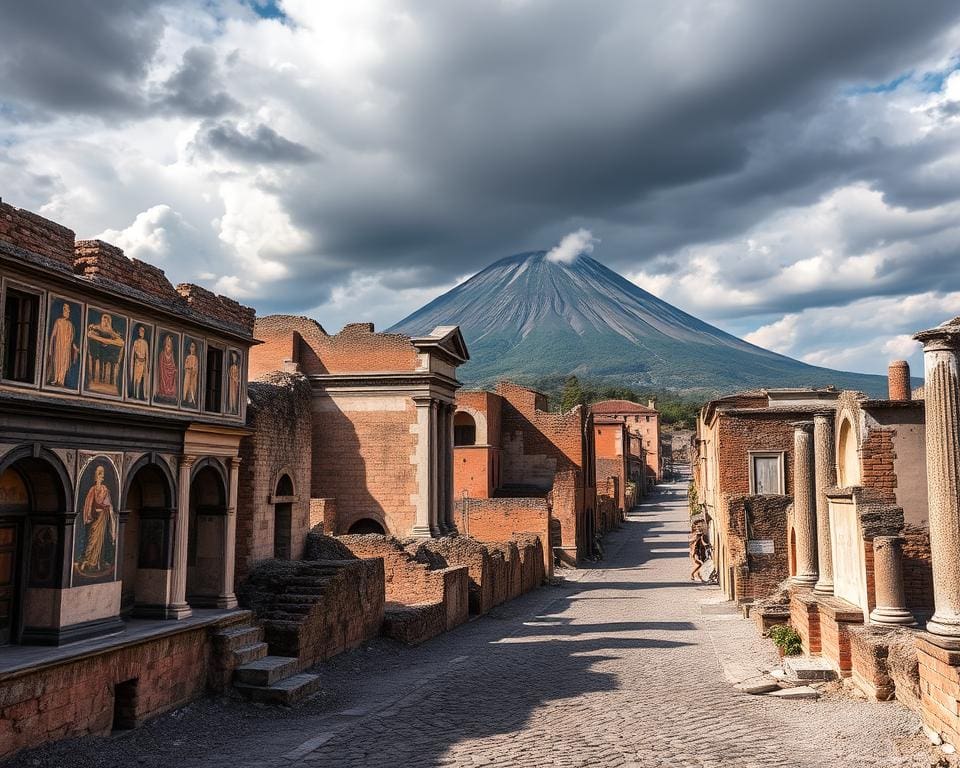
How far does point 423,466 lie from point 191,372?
16049 millimetres

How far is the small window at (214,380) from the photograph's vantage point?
50.9ft

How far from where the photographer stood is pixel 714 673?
1514 cm

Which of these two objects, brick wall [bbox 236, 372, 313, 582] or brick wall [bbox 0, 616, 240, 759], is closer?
brick wall [bbox 0, 616, 240, 759]

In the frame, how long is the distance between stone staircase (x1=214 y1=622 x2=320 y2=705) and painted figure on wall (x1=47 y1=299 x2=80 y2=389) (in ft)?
16.0

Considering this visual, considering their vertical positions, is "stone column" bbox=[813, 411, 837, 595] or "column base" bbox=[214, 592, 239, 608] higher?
"stone column" bbox=[813, 411, 837, 595]

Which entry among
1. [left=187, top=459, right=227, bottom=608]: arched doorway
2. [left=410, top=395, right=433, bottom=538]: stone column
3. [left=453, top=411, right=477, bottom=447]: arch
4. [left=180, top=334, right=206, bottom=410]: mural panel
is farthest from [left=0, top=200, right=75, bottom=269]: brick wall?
[left=453, top=411, right=477, bottom=447]: arch

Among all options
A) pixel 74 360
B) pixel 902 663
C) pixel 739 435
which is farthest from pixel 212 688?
pixel 739 435

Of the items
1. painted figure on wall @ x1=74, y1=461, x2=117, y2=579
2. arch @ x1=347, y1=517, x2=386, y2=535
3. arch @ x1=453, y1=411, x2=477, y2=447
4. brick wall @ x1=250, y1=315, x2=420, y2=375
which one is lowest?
arch @ x1=347, y1=517, x2=386, y2=535

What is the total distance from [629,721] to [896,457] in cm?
617

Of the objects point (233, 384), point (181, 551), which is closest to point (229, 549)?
point (181, 551)

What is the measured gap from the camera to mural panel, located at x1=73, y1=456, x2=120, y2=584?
11.7 metres

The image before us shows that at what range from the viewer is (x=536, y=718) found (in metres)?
12.1

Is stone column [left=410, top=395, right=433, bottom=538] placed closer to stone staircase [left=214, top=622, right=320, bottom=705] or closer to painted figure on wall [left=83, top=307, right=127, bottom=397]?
stone staircase [left=214, top=622, right=320, bottom=705]

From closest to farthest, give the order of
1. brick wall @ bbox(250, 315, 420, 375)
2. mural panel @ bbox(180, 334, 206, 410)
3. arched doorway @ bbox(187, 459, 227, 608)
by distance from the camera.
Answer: mural panel @ bbox(180, 334, 206, 410) < arched doorway @ bbox(187, 459, 227, 608) < brick wall @ bbox(250, 315, 420, 375)
